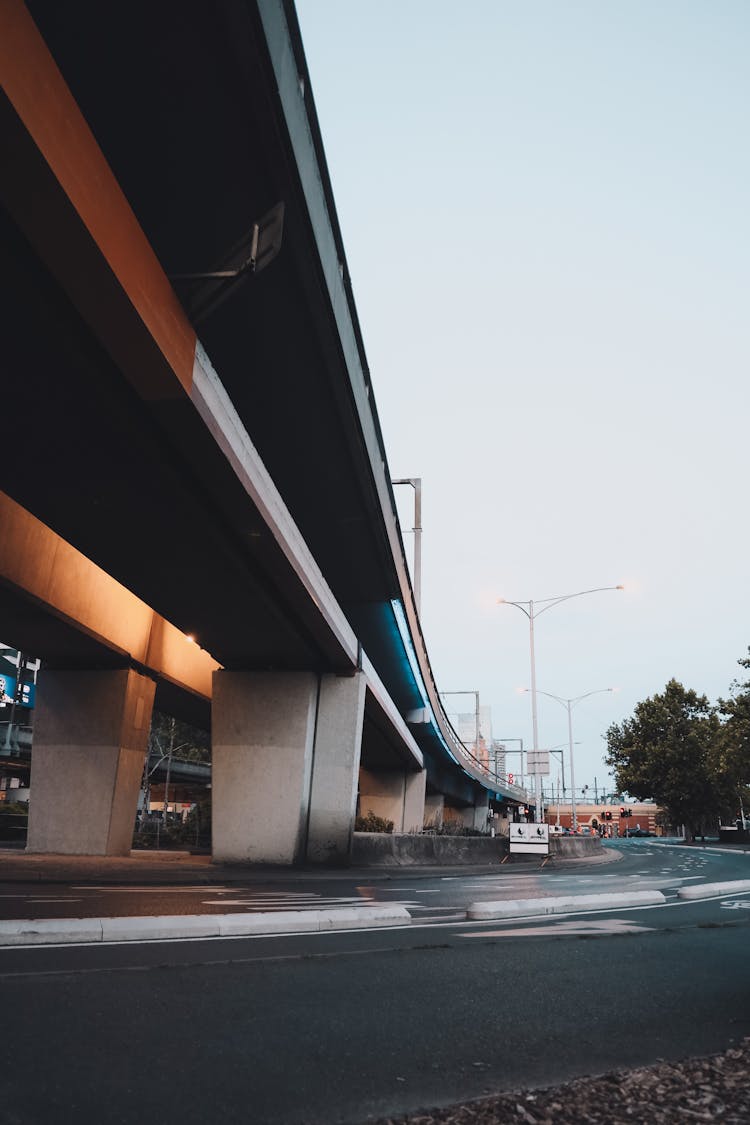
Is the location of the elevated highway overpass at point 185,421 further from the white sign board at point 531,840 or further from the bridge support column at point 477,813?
the bridge support column at point 477,813

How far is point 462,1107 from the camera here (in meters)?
3.05

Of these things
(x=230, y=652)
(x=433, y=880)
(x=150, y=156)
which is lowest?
(x=433, y=880)

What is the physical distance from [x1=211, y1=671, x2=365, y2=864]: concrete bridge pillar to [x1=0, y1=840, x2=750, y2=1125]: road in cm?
1547

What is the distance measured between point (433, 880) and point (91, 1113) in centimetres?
1802

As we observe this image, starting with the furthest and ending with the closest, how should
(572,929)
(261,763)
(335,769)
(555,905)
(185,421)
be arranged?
(335,769) < (261,763) < (555,905) < (185,421) < (572,929)

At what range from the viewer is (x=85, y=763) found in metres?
22.9

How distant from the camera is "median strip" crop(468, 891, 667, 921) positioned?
1043 centimetres

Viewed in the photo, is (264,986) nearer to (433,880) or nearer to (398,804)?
(433,880)

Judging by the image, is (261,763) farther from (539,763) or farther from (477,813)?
(477,813)

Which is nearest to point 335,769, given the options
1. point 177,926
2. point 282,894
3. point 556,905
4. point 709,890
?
point 282,894

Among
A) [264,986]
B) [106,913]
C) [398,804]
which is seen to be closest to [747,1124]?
[264,986]

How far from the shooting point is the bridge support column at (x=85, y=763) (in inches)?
890

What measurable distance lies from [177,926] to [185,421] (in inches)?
250

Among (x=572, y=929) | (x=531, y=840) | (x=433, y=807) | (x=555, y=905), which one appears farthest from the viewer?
(x=433, y=807)
